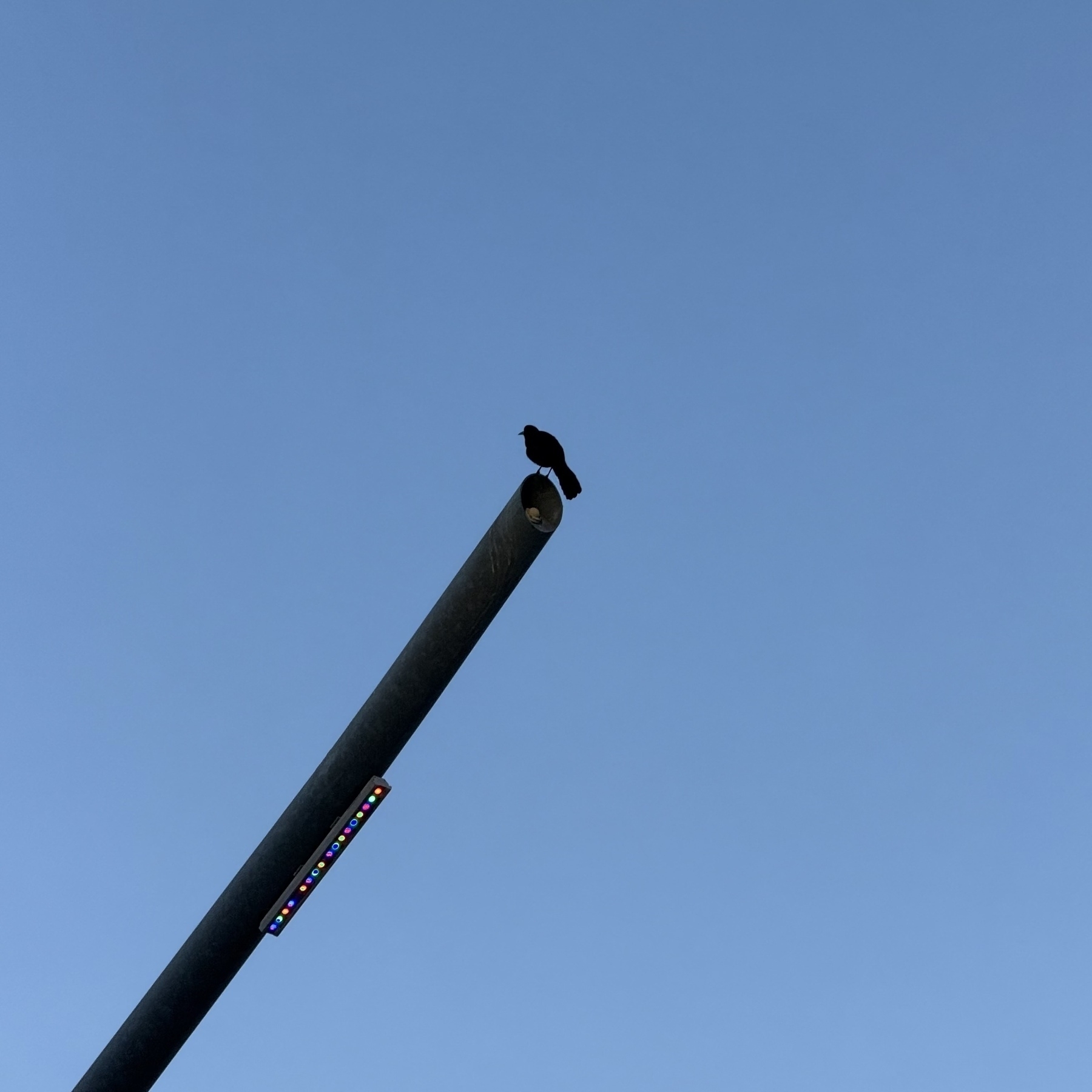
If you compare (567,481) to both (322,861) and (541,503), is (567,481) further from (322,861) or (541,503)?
(322,861)

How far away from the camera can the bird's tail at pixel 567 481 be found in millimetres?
5281

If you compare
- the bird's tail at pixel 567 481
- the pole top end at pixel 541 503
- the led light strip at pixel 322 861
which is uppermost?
the bird's tail at pixel 567 481

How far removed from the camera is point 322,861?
5316 mm

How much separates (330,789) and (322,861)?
13.8 inches

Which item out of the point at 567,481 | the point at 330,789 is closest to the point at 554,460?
the point at 567,481

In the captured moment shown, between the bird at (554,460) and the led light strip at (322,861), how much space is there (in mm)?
1662

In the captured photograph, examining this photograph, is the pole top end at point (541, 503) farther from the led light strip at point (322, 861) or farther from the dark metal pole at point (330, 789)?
the led light strip at point (322, 861)

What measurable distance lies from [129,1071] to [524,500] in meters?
3.58

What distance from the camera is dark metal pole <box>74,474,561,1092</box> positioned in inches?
197

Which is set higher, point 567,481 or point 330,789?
point 567,481

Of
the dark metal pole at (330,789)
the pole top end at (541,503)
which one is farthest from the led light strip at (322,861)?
the pole top end at (541,503)

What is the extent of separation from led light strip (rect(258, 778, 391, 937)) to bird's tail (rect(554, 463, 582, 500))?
5.37ft

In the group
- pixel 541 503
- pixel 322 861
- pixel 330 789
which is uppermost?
pixel 541 503

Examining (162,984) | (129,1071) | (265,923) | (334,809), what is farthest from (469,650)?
(129,1071)
